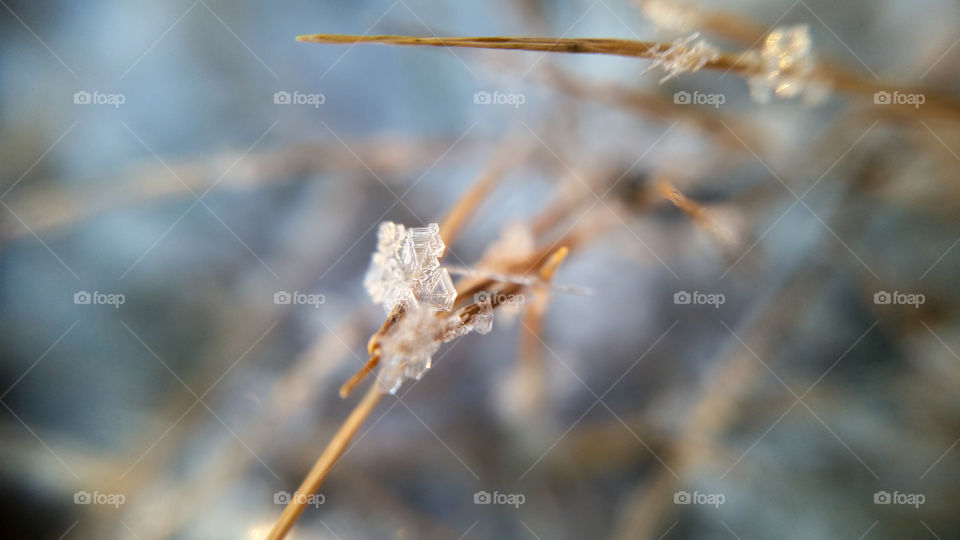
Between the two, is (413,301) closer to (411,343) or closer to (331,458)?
(411,343)

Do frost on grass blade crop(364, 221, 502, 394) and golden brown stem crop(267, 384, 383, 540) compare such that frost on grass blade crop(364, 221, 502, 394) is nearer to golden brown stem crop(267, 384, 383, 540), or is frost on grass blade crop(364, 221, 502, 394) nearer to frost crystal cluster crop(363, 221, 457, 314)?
frost crystal cluster crop(363, 221, 457, 314)

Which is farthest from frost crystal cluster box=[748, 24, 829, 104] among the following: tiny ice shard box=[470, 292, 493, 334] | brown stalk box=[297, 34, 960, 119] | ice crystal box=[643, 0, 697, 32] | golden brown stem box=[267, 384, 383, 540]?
golden brown stem box=[267, 384, 383, 540]

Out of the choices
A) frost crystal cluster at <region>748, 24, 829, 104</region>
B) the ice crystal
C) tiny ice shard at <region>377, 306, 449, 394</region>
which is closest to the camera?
tiny ice shard at <region>377, 306, 449, 394</region>

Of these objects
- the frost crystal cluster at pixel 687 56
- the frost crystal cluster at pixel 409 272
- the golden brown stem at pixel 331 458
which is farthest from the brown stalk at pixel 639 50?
the golden brown stem at pixel 331 458

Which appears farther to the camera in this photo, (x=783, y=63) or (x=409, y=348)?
(x=783, y=63)

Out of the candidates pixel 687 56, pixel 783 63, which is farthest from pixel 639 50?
pixel 783 63
